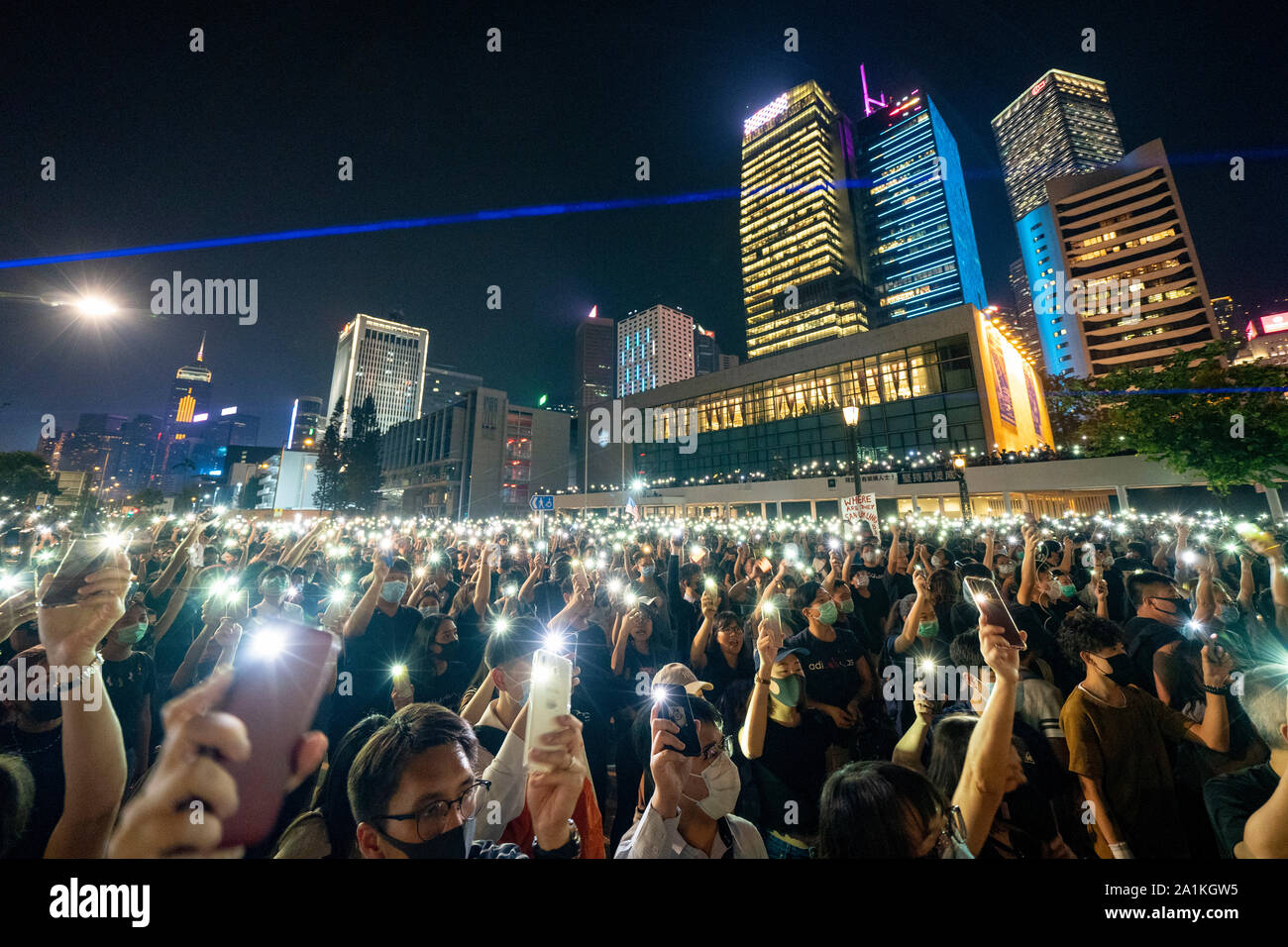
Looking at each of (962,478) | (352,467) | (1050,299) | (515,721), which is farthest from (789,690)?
(1050,299)

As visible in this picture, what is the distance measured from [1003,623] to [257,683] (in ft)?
11.8

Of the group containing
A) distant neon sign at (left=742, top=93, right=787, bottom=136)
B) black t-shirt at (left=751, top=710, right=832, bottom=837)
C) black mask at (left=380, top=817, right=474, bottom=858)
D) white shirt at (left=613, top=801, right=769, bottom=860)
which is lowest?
black t-shirt at (left=751, top=710, right=832, bottom=837)

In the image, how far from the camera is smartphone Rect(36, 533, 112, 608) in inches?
78.7

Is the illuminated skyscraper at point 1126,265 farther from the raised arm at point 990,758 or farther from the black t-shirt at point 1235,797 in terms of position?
the raised arm at point 990,758

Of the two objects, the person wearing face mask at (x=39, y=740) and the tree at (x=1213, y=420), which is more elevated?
the tree at (x=1213, y=420)

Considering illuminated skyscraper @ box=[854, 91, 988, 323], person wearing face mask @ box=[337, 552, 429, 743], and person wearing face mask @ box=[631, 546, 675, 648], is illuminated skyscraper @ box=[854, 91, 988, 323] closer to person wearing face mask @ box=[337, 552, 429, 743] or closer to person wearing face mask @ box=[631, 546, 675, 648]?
person wearing face mask @ box=[631, 546, 675, 648]

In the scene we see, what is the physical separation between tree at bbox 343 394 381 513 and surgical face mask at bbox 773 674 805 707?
65.1 metres

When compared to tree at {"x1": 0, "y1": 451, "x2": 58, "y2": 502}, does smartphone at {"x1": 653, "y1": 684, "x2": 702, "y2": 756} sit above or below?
below

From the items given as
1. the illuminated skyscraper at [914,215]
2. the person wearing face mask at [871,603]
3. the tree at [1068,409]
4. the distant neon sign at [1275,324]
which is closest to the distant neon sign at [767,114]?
the illuminated skyscraper at [914,215]

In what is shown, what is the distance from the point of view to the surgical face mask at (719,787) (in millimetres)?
2297

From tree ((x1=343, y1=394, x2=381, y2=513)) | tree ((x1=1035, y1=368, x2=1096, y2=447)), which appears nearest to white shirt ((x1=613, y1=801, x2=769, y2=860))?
tree ((x1=1035, y1=368, x2=1096, y2=447))

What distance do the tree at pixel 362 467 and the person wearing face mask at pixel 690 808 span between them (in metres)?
65.6
